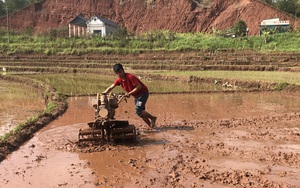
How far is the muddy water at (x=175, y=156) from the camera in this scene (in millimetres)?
5043

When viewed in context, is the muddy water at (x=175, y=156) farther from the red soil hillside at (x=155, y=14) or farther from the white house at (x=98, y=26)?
the red soil hillside at (x=155, y=14)

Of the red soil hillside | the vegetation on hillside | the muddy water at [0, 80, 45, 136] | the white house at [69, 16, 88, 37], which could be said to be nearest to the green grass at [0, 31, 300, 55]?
the vegetation on hillside

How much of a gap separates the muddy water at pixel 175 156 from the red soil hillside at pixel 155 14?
44926 mm

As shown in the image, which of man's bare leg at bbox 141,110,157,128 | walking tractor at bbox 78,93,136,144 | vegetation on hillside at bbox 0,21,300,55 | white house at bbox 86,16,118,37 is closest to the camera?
walking tractor at bbox 78,93,136,144

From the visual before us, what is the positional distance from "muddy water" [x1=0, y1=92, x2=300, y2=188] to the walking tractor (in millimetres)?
271

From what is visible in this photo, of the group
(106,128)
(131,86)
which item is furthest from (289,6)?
(106,128)

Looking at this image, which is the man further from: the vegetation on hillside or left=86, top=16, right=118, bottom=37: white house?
left=86, top=16, right=118, bottom=37: white house

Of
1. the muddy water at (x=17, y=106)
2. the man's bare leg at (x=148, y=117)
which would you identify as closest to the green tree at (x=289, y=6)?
the muddy water at (x=17, y=106)

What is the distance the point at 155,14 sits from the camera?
196ft

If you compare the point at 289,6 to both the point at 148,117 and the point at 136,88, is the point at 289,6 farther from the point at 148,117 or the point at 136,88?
the point at 136,88

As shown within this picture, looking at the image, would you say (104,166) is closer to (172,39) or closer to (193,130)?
(193,130)

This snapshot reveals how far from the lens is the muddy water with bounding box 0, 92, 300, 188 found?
5.04 metres

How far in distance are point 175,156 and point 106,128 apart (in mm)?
1705

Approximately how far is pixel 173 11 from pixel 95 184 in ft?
184
